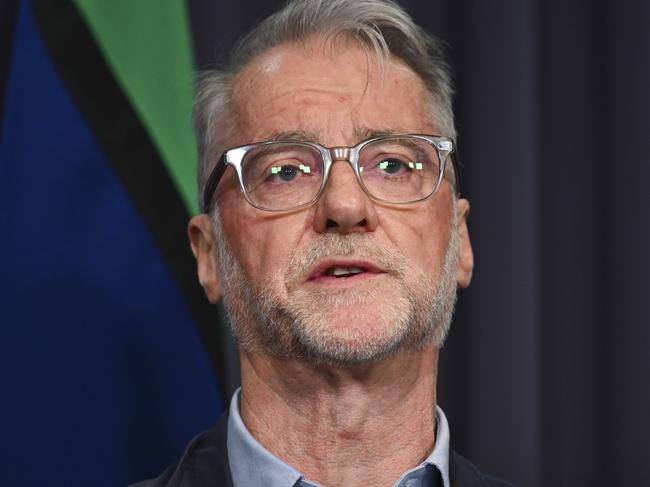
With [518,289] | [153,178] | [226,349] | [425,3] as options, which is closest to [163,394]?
[226,349]

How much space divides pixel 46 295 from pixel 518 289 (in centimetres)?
96

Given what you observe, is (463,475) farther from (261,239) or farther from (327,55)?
(327,55)

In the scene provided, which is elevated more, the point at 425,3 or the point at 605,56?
the point at 425,3

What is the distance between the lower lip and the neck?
15 centimetres

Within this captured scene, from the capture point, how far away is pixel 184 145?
1880mm

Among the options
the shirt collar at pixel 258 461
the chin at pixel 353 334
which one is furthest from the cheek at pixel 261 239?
the shirt collar at pixel 258 461

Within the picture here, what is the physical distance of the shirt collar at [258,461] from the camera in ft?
4.66

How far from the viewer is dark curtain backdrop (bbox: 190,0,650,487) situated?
74.5 inches

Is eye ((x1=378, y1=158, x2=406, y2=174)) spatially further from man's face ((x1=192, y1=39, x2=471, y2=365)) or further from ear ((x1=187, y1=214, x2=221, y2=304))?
ear ((x1=187, y1=214, x2=221, y2=304))

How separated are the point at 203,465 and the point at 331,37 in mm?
756

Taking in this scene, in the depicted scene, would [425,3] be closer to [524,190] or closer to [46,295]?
[524,190]

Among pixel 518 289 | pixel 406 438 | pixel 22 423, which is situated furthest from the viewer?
pixel 518 289

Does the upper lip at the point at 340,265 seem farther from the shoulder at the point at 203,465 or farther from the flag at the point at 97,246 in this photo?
the flag at the point at 97,246

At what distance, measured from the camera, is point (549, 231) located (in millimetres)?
1995
